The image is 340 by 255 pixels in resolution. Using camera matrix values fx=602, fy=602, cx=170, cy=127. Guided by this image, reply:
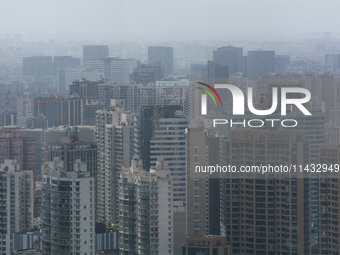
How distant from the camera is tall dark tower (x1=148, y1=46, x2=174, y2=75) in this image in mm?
9116

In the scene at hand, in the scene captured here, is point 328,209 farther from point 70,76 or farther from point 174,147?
point 70,76

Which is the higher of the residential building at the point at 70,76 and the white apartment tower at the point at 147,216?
the residential building at the point at 70,76

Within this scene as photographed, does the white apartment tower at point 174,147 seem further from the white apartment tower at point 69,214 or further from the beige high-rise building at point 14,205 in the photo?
the beige high-rise building at point 14,205

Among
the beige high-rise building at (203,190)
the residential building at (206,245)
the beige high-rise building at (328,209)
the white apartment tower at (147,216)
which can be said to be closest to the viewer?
the white apartment tower at (147,216)

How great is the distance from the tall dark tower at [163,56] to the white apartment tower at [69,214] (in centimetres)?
480

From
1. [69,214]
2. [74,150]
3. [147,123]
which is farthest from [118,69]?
[69,214]

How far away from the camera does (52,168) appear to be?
4.65 metres

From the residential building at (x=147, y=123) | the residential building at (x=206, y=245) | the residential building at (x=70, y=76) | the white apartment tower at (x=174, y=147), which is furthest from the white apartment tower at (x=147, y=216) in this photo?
the residential building at (x=70, y=76)

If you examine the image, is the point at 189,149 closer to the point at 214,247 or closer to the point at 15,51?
the point at 214,247

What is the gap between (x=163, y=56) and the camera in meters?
9.38

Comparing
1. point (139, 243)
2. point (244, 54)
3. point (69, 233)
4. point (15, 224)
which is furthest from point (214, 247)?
point (244, 54)

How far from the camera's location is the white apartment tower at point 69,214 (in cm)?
436

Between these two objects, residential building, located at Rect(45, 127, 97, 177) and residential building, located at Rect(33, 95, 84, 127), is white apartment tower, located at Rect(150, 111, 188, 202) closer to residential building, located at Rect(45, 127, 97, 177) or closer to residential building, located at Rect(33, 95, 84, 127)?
residential building, located at Rect(45, 127, 97, 177)

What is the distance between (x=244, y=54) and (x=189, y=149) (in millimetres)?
2664
